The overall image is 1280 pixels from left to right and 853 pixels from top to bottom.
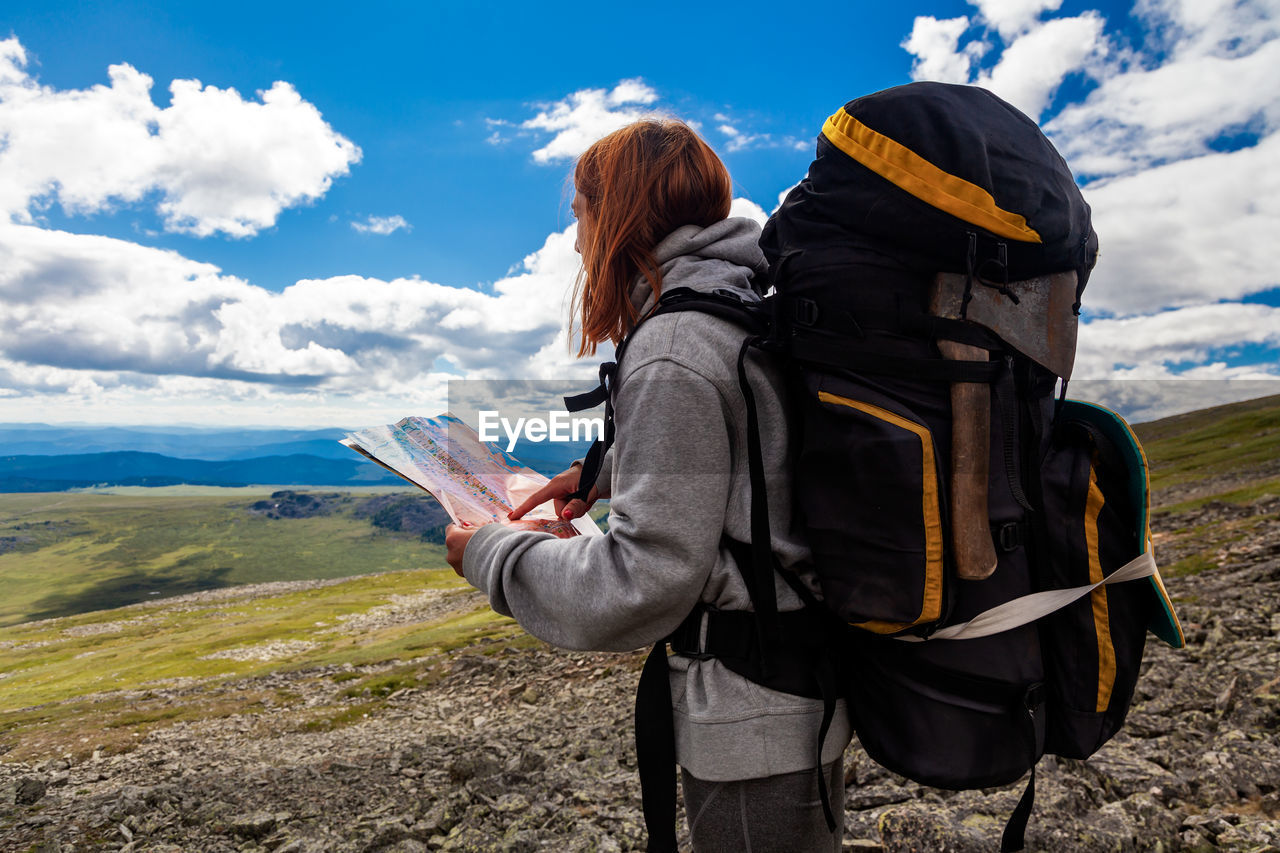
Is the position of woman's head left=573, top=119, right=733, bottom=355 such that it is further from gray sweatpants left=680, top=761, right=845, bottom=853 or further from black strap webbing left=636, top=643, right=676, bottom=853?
gray sweatpants left=680, top=761, right=845, bottom=853

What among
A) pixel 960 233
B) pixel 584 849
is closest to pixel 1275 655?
pixel 584 849

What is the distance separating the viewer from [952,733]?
2691 millimetres

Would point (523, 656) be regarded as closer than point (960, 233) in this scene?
No

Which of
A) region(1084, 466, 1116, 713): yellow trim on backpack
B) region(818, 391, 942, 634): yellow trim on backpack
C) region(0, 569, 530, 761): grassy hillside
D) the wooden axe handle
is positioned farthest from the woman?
region(0, 569, 530, 761): grassy hillside

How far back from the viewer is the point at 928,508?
2.49m

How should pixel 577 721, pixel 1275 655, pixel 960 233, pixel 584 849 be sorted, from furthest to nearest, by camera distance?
pixel 577 721 → pixel 1275 655 → pixel 584 849 → pixel 960 233

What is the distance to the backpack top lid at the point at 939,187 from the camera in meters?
2.45

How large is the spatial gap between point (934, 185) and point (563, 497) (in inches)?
96.9

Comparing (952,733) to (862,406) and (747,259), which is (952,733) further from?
(747,259)

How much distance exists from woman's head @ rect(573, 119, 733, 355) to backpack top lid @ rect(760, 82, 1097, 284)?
0.55 m

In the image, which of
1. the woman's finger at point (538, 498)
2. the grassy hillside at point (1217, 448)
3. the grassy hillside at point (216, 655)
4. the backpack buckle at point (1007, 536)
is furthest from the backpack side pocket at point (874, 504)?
the grassy hillside at point (1217, 448)

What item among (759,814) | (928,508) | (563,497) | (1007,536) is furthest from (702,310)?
(759,814)

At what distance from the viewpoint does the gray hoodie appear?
242 centimetres

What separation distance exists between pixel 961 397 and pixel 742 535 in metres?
0.99
